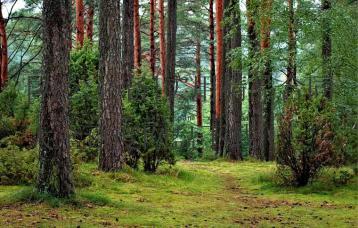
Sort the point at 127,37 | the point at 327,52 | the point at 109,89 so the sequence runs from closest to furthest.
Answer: the point at 109,89, the point at 327,52, the point at 127,37

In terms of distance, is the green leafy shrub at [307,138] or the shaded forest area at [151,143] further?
the green leafy shrub at [307,138]

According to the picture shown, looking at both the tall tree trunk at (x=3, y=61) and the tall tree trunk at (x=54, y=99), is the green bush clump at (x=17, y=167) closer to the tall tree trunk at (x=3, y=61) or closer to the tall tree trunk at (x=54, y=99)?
the tall tree trunk at (x=54, y=99)

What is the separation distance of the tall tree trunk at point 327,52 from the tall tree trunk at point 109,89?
189 inches

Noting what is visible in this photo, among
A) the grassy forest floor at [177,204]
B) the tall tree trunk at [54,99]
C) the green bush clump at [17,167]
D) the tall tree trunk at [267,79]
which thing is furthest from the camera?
the tall tree trunk at [267,79]

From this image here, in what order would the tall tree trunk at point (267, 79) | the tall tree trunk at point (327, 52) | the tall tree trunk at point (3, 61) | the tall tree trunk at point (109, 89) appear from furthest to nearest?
1. the tall tree trunk at point (3, 61)
2. the tall tree trunk at point (267, 79)
3. the tall tree trunk at point (327, 52)
4. the tall tree trunk at point (109, 89)

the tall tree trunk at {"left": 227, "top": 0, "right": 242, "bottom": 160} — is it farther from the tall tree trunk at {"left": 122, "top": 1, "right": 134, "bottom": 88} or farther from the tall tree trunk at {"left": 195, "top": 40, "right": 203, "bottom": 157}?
the tall tree trunk at {"left": 195, "top": 40, "right": 203, "bottom": 157}

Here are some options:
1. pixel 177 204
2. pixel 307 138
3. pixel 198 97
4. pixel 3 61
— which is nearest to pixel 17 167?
pixel 177 204

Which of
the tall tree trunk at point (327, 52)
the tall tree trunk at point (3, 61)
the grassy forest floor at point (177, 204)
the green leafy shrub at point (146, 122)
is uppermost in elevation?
the tall tree trunk at point (3, 61)

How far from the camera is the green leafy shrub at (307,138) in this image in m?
10.3

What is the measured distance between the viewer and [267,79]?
59.4ft

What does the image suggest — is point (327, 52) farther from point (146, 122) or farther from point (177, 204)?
point (177, 204)

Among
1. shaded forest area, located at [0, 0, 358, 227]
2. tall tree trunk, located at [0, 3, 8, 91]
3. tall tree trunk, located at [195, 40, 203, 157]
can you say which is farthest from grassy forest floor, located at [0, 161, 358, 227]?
tall tree trunk, located at [195, 40, 203, 157]

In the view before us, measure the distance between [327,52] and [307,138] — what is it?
3.27m

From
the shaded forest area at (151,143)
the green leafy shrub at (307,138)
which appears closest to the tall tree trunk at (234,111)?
the shaded forest area at (151,143)
